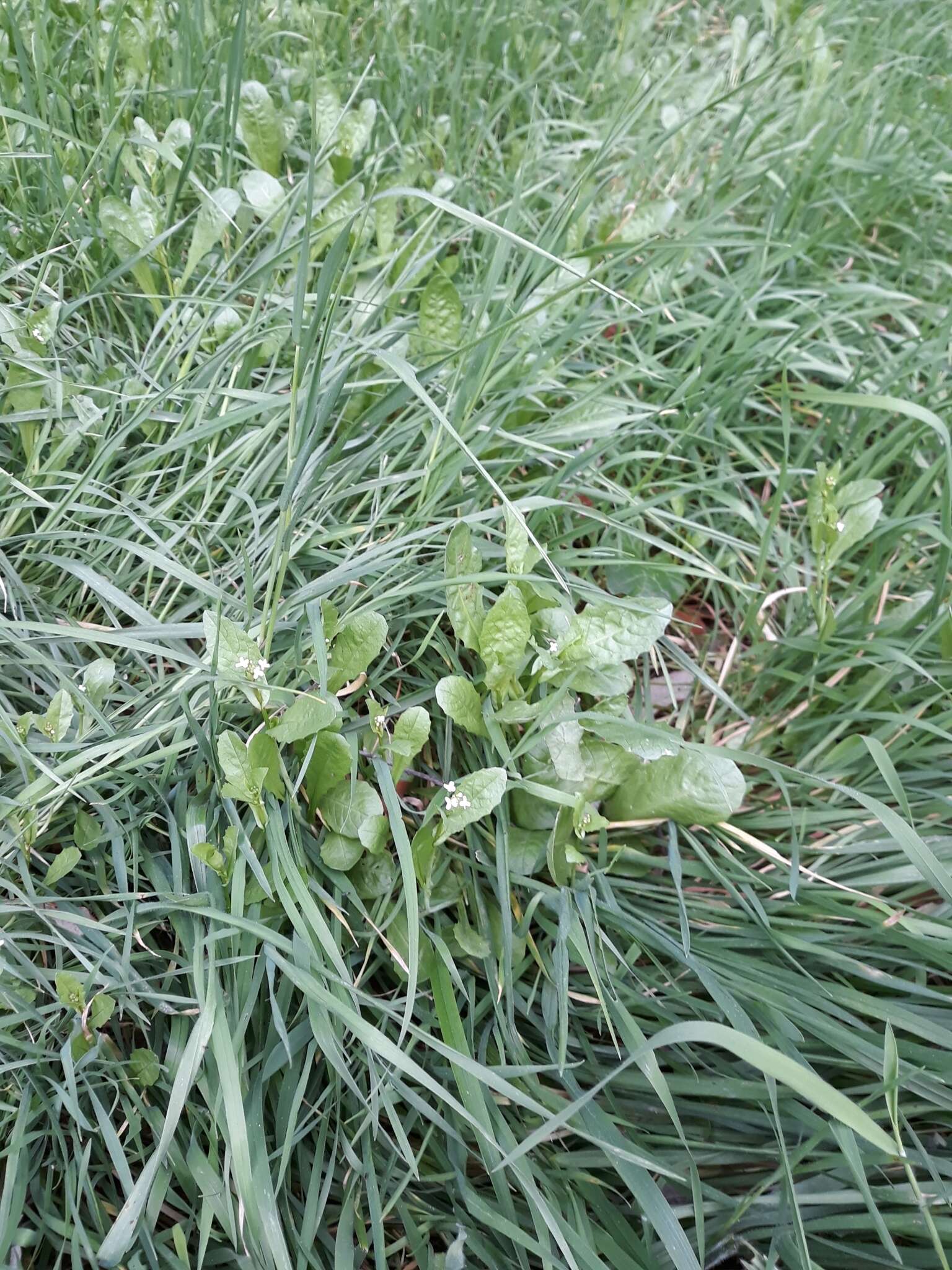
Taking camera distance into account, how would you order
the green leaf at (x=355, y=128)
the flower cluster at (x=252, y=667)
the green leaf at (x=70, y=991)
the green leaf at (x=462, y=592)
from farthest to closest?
1. the green leaf at (x=355, y=128)
2. the green leaf at (x=462, y=592)
3. the flower cluster at (x=252, y=667)
4. the green leaf at (x=70, y=991)

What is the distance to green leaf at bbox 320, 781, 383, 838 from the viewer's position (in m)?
1.09

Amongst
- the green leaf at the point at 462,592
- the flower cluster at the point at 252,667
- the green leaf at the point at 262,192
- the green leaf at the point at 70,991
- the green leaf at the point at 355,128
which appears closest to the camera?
the green leaf at the point at 70,991

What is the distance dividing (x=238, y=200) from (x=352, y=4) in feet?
2.90

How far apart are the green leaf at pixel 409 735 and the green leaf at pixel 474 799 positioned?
0.25ft

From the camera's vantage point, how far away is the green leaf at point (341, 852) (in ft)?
3.64

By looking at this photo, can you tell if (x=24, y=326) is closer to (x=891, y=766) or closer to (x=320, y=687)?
(x=320, y=687)

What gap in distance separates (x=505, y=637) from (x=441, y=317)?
1.98 feet

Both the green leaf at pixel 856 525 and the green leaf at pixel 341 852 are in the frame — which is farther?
the green leaf at pixel 856 525

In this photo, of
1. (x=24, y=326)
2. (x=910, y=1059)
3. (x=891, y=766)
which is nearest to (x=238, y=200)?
(x=24, y=326)

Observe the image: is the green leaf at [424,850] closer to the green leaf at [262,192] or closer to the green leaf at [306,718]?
the green leaf at [306,718]

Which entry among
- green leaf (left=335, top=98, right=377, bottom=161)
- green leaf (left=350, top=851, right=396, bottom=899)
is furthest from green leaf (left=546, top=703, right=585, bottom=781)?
green leaf (left=335, top=98, right=377, bottom=161)

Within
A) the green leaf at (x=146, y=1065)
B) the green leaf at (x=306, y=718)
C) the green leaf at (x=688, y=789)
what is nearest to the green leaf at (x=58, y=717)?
the green leaf at (x=306, y=718)

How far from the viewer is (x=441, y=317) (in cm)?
144

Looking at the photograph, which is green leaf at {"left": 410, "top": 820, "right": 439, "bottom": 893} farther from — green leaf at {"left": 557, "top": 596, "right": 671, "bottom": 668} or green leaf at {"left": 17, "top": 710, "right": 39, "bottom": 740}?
green leaf at {"left": 17, "top": 710, "right": 39, "bottom": 740}
